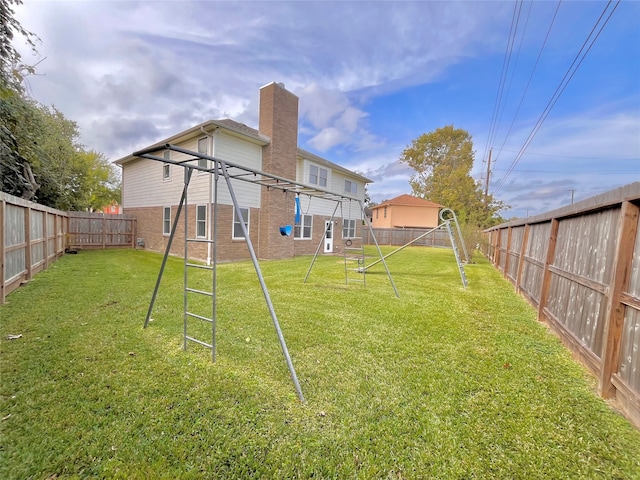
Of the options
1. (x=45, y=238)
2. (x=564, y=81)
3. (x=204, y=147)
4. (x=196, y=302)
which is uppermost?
(x=564, y=81)

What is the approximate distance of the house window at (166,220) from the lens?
44.5 feet

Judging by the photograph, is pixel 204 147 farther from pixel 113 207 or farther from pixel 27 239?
pixel 113 207

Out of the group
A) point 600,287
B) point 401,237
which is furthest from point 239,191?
point 401,237

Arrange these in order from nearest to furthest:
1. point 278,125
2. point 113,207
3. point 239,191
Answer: point 239,191 → point 278,125 → point 113,207

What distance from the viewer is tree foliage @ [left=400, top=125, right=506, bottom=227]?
31.2m

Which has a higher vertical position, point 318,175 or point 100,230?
point 318,175

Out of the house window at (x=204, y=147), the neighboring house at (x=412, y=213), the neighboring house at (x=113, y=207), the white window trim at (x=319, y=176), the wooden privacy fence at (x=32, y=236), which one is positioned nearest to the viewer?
the wooden privacy fence at (x=32, y=236)

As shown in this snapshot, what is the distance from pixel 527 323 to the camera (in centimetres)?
514

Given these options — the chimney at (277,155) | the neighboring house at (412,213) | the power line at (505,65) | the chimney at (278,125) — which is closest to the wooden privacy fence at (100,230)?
the chimney at (277,155)

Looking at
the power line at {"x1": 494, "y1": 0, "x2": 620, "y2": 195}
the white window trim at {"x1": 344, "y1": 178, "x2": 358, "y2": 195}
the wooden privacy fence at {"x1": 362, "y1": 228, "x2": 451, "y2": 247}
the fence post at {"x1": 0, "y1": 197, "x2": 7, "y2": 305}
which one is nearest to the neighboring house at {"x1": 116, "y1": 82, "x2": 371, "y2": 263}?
the white window trim at {"x1": 344, "y1": 178, "x2": 358, "y2": 195}

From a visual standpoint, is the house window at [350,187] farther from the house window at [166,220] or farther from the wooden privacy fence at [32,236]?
the wooden privacy fence at [32,236]

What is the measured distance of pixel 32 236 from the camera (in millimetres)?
7137

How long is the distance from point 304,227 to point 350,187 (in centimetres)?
517

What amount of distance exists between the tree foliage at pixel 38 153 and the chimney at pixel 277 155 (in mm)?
7361
